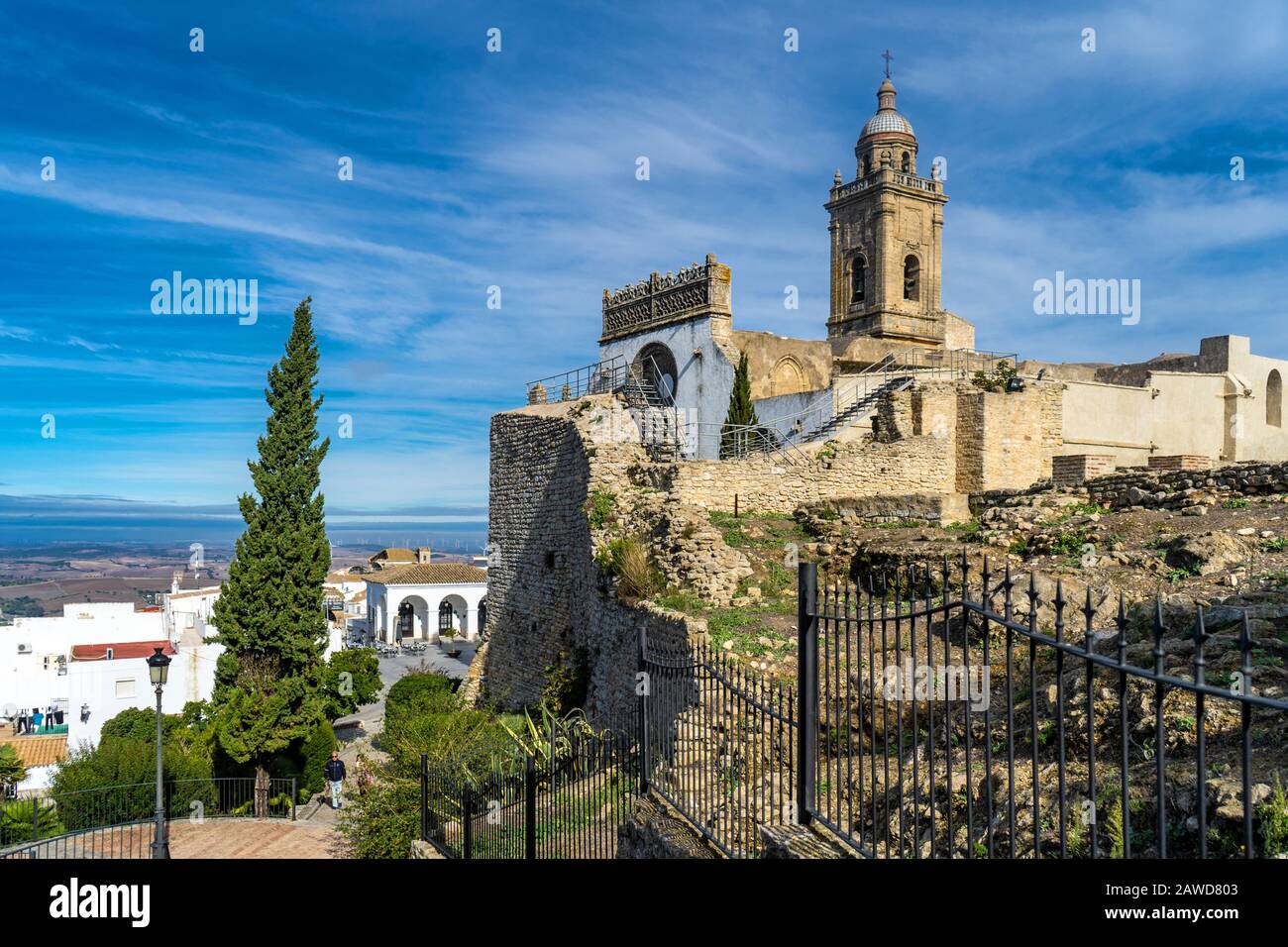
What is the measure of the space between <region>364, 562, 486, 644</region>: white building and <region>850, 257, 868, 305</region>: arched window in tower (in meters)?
25.8

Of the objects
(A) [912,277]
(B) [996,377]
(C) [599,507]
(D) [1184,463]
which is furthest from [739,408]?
(A) [912,277]

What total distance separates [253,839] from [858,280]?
35.2m

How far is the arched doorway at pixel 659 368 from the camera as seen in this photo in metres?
27.0

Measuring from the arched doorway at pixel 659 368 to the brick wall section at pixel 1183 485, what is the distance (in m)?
12.4

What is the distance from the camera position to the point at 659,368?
90.7ft

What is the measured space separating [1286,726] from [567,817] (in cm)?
577

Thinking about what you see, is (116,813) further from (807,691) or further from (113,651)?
(113,651)

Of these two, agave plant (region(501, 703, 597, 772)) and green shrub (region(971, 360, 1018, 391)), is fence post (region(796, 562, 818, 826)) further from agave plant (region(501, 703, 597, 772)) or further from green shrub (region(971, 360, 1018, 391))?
green shrub (region(971, 360, 1018, 391))

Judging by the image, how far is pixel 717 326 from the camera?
25.5 metres

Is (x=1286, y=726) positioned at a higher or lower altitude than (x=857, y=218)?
lower

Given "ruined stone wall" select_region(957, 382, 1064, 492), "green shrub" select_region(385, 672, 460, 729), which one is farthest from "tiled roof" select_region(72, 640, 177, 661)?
"ruined stone wall" select_region(957, 382, 1064, 492)

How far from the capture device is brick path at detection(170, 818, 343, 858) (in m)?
14.5

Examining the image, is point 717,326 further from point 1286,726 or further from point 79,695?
point 79,695
